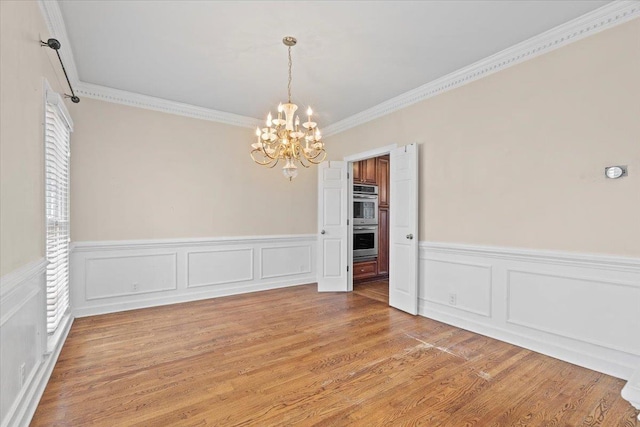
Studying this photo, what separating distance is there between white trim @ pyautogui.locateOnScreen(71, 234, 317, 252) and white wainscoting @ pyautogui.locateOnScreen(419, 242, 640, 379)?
104 inches

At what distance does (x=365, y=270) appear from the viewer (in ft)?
19.5

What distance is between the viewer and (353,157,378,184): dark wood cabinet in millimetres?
5931

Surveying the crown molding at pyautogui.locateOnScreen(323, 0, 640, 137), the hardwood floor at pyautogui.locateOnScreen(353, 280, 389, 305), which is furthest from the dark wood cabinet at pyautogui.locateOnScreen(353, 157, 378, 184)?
the hardwood floor at pyautogui.locateOnScreen(353, 280, 389, 305)

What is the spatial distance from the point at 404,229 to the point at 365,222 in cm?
188

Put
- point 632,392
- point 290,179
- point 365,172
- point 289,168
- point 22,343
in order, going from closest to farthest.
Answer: point 632,392
point 22,343
point 289,168
point 290,179
point 365,172

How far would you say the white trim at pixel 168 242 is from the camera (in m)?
3.84

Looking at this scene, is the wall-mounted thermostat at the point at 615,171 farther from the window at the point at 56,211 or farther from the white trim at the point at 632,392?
the window at the point at 56,211

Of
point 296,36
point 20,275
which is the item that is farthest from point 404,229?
point 20,275

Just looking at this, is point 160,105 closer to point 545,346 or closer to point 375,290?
point 375,290

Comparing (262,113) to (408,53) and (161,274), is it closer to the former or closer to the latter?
(408,53)

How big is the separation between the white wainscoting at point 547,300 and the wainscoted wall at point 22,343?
3672mm

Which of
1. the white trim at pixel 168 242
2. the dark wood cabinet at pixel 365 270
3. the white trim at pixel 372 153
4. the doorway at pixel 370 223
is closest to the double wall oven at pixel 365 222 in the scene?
the doorway at pixel 370 223

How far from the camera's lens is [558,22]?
2.59 m

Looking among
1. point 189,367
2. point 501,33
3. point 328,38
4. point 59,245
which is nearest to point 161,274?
point 59,245
